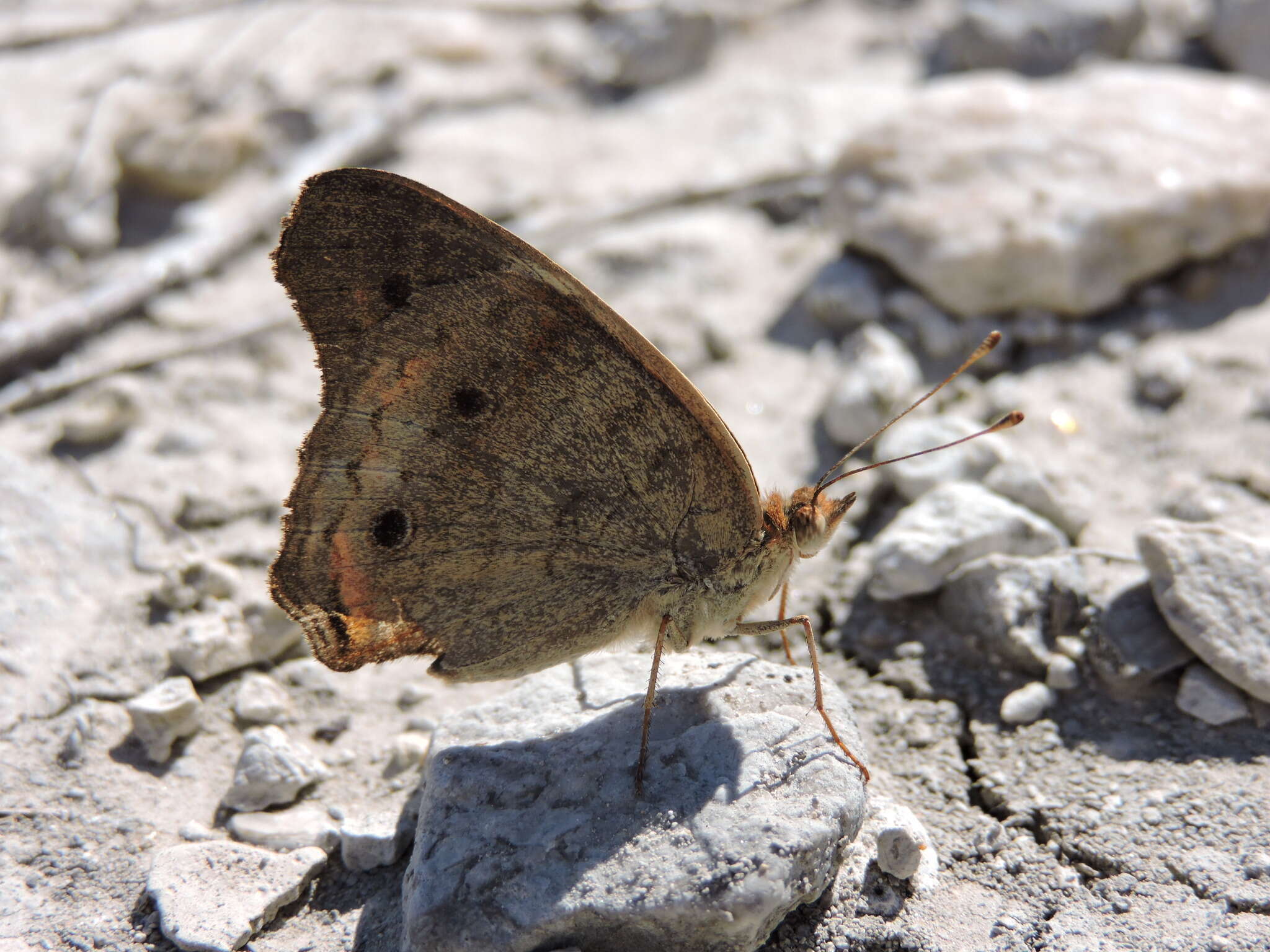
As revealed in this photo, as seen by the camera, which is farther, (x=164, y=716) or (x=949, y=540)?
(x=949, y=540)

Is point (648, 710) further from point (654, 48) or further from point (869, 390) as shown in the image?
point (654, 48)

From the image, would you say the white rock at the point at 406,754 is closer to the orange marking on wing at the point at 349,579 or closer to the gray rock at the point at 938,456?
the orange marking on wing at the point at 349,579

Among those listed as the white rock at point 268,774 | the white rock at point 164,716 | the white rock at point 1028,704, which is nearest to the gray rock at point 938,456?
the white rock at point 1028,704

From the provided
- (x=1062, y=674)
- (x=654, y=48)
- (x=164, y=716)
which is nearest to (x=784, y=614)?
(x=1062, y=674)

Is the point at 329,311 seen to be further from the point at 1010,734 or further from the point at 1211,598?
the point at 1211,598

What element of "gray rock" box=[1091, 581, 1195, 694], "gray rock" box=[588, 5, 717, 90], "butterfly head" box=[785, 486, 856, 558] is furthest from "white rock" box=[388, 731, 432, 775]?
"gray rock" box=[588, 5, 717, 90]

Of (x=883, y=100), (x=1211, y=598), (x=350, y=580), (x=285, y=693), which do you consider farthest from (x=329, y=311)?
(x=883, y=100)
